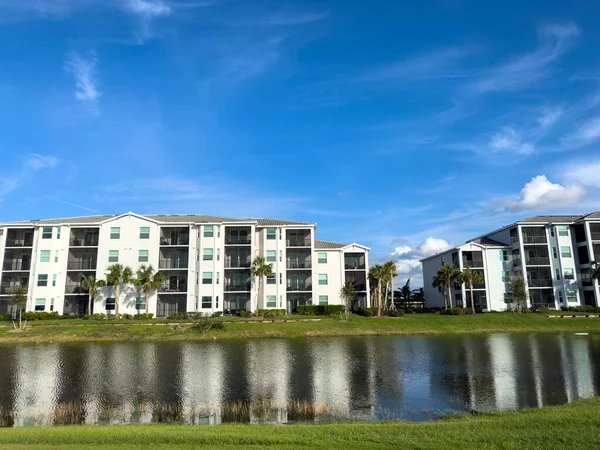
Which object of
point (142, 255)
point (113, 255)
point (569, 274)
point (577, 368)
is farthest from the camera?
point (569, 274)

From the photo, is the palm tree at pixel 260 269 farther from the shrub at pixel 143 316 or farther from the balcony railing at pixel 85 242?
the balcony railing at pixel 85 242

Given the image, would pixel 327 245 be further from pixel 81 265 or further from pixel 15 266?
pixel 15 266

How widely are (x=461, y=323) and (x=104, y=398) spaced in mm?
46819

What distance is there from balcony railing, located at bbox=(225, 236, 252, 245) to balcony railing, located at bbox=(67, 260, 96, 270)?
759 inches

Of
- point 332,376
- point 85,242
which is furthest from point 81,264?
point 332,376

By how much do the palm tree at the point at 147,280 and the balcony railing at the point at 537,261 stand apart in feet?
188

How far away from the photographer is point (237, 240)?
6575 cm

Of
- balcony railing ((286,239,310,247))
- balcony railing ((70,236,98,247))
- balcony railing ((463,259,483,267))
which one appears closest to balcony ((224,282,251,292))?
balcony railing ((286,239,310,247))

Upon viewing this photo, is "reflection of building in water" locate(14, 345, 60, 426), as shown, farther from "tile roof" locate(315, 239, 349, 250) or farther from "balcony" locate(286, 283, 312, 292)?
"tile roof" locate(315, 239, 349, 250)

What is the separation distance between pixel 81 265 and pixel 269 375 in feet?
157

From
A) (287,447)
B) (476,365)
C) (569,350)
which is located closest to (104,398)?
(287,447)

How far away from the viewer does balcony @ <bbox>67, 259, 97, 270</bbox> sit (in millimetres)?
61981

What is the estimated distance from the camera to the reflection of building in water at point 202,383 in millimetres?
17155

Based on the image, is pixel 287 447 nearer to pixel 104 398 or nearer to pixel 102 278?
pixel 104 398
